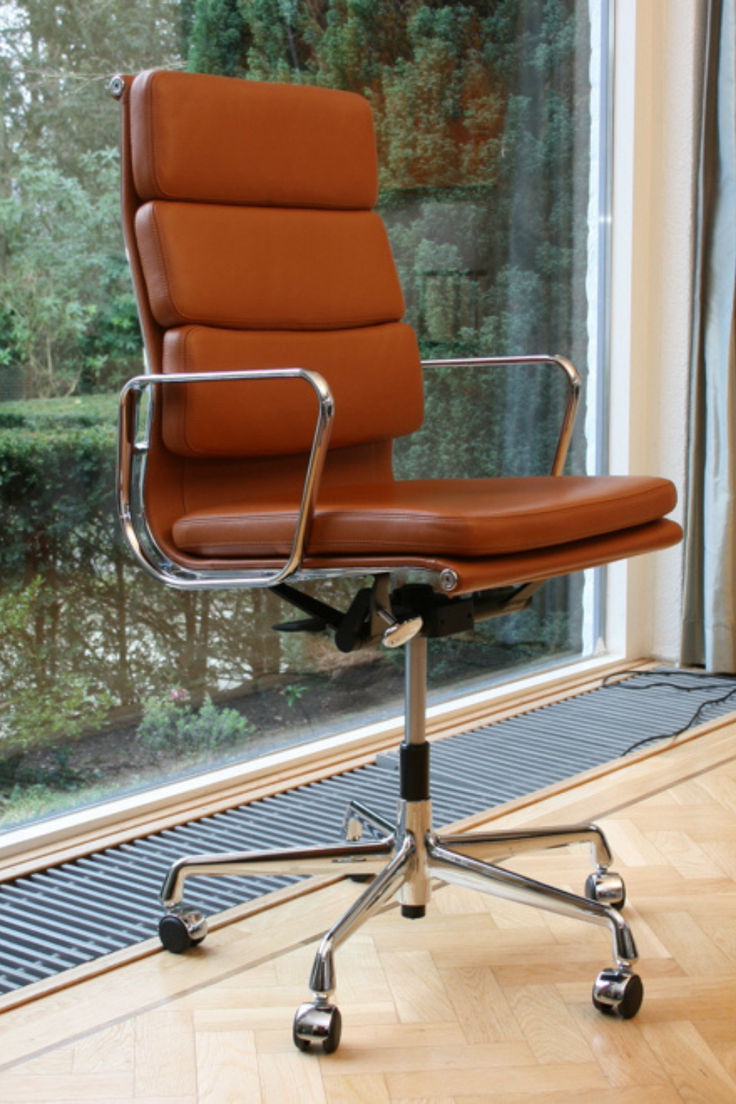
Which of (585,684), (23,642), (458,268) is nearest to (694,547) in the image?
(585,684)

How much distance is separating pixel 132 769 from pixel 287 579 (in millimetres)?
851

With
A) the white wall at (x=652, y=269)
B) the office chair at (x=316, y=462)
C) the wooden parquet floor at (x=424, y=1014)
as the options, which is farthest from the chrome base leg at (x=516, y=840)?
the white wall at (x=652, y=269)

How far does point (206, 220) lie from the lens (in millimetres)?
1705

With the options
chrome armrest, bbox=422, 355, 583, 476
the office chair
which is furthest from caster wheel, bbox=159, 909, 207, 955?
chrome armrest, bbox=422, 355, 583, 476

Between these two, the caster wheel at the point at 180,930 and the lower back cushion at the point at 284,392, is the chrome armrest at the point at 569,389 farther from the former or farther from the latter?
the caster wheel at the point at 180,930

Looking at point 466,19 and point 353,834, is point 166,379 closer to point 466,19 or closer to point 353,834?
point 353,834

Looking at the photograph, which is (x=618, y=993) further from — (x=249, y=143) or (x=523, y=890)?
(x=249, y=143)

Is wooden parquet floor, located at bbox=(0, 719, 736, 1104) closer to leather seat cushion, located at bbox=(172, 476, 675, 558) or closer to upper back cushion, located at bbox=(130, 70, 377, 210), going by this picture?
leather seat cushion, located at bbox=(172, 476, 675, 558)

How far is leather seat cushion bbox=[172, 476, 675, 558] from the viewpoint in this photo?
135 cm

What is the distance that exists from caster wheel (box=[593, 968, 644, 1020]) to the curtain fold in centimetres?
152

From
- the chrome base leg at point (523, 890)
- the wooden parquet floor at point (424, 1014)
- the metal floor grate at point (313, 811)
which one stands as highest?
the chrome base leg at point (523, 890)

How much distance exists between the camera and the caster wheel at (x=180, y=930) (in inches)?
64.9

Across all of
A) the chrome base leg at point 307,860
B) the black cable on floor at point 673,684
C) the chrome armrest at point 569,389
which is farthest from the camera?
the black cable on floor at point 673,684

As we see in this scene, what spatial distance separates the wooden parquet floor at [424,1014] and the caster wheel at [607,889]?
3cm
